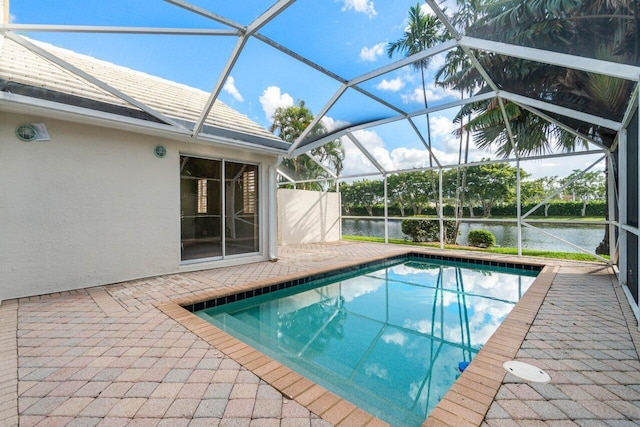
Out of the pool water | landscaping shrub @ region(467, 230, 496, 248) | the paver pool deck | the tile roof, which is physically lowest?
the pool water

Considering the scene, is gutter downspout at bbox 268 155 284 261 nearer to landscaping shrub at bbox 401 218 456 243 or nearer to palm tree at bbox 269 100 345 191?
landscaping shrub at bbox 401 218 456 243

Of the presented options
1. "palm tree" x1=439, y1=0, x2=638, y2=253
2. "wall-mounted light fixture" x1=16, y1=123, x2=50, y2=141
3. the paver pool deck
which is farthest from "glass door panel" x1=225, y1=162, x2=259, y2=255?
"palm tree" x1=439, y1=0, x2=638, y2=253

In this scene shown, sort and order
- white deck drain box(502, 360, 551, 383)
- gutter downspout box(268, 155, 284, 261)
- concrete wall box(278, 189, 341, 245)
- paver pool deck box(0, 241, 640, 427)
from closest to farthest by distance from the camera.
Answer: paver pool deck box(0, 241, 640, 427), white deck drain box(502, 360, 551, 383), gutter downspout box(268, 155, 284, 261), concrete wall box(278, 189, 341, 245)

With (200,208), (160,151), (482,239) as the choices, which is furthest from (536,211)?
(160,151)

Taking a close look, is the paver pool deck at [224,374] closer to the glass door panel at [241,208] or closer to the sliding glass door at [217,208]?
the sliding glass door at [217,208]

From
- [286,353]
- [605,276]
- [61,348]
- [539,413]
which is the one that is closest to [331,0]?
[286,353]

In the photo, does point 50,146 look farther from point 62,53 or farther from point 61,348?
point 61,348

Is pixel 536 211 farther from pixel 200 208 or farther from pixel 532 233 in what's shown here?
pixel 200 208

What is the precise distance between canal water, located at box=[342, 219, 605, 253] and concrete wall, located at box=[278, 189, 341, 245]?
1.61 meters

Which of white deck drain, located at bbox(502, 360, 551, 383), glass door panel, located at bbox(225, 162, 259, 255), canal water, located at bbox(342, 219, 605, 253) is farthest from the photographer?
canal water, located at bbox(342, 219, 605, 253)

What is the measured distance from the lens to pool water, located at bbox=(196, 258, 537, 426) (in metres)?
2.75

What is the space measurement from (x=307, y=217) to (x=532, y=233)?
10.4 meters

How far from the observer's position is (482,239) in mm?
10641

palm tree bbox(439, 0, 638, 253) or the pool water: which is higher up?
palm tree bbox(439, 0, 638, 253)
